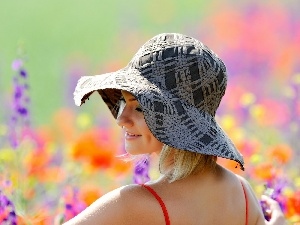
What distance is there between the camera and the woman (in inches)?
97.0

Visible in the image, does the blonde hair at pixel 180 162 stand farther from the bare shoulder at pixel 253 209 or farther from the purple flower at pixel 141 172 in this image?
the purple flower at pixel 141 172

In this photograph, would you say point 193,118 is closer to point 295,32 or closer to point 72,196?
point 72,196

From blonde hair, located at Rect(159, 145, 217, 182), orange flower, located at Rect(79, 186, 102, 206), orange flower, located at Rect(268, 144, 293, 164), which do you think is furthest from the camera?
orange flower, located at Rect(268, 144, 293, 164)

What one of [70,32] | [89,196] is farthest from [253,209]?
[70,32]

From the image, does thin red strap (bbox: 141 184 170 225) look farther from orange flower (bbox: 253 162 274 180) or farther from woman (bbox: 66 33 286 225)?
orange flower (bbox: 253 162 274 180)

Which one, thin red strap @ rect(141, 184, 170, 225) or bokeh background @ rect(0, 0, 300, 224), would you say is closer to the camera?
thin red strap @ rect(141, 184, 170, 225)

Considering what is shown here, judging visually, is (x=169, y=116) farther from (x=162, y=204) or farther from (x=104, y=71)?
(x=104, y=71)

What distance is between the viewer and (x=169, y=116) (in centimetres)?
250

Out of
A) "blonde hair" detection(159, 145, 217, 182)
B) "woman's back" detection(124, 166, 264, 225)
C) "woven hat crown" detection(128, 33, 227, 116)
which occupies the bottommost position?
"woman's back" detection(124, 166, 264, 225)

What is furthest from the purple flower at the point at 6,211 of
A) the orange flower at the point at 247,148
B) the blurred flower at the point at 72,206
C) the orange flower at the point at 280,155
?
the orange flower at the point at 247,148

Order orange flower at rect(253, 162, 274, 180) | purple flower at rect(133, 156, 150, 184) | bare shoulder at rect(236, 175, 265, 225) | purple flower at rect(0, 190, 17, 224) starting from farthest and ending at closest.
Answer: orange flower at rect(253, 162, 274, 180)
purple flower at rect(133, 156, 150, 184)
purple flower at rect(0, 190, 17, 224)
bare shoulder at rect(236, 175, 265, 225)

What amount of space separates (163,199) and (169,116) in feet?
0.74

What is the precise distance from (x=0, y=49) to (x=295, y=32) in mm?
1936

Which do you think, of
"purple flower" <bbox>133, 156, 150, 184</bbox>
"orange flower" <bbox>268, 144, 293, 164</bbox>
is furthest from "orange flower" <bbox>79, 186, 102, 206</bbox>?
"orange flower" <bbox>268, 144, 293, 164</bbox>
